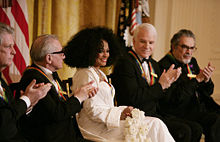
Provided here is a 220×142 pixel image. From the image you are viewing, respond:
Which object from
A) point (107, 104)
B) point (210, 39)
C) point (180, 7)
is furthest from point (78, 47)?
point (210, 39)

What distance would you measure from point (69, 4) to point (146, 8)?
1381 mm

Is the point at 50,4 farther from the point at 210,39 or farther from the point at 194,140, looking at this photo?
the point at 210,39

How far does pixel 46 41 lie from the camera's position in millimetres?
2230

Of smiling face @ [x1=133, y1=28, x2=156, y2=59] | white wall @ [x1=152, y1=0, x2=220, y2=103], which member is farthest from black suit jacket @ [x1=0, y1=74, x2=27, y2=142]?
white wall @ [x1=152, y1=0, x2=220, y2=103]

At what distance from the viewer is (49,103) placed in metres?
2.05

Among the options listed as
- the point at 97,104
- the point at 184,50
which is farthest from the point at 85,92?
the point at 184,50

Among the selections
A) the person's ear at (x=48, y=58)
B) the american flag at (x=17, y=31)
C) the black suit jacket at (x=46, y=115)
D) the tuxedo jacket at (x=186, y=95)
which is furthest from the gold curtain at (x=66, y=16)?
the tuxedo jacket at (x=186, y=95)

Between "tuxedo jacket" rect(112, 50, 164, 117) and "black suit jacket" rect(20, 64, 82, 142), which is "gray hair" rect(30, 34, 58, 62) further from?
"tuxedo jacket" rect(112, 50, 164, 117)

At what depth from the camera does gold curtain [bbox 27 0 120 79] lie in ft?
12.1

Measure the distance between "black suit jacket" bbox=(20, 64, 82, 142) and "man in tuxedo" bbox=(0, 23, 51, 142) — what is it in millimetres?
146

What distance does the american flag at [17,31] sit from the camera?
9.94 feet

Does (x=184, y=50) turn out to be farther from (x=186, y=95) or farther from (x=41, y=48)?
(x=41, y=48)

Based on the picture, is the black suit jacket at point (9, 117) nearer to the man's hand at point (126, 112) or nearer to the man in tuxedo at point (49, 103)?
the man in tuxedo at point (49, 103)

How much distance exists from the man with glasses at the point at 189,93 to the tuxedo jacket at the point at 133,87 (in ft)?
1.45
